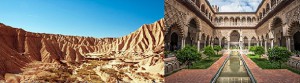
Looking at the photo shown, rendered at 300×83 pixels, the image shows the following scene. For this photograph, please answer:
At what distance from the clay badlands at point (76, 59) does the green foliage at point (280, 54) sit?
7.91 metres

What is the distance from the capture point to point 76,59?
26859 mm

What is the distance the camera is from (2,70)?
49.0 ft

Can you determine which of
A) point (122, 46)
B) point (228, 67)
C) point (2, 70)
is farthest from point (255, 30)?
point (122, 46)

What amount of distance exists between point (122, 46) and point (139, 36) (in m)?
3.44

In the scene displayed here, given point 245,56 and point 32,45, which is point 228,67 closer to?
point 245,56

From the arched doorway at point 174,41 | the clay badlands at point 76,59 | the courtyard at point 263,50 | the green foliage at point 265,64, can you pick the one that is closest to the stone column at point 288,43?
the courtyard at point 263,50

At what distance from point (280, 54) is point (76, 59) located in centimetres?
2674

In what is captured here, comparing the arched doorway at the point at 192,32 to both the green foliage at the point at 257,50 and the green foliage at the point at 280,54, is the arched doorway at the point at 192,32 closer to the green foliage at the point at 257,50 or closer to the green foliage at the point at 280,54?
the green foliage at the point at 257,50

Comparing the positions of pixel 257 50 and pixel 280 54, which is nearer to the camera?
pixel 280 54

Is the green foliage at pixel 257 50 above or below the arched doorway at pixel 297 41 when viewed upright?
below

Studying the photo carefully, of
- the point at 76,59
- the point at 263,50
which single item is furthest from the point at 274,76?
the point at 76,59

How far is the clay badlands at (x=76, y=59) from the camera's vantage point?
43.4 ft

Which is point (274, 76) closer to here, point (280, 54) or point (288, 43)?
point (280, 54)

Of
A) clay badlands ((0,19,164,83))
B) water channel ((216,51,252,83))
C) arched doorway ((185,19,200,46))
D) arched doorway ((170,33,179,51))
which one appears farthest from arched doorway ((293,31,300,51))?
clay badlands ((0,19,164,83))
